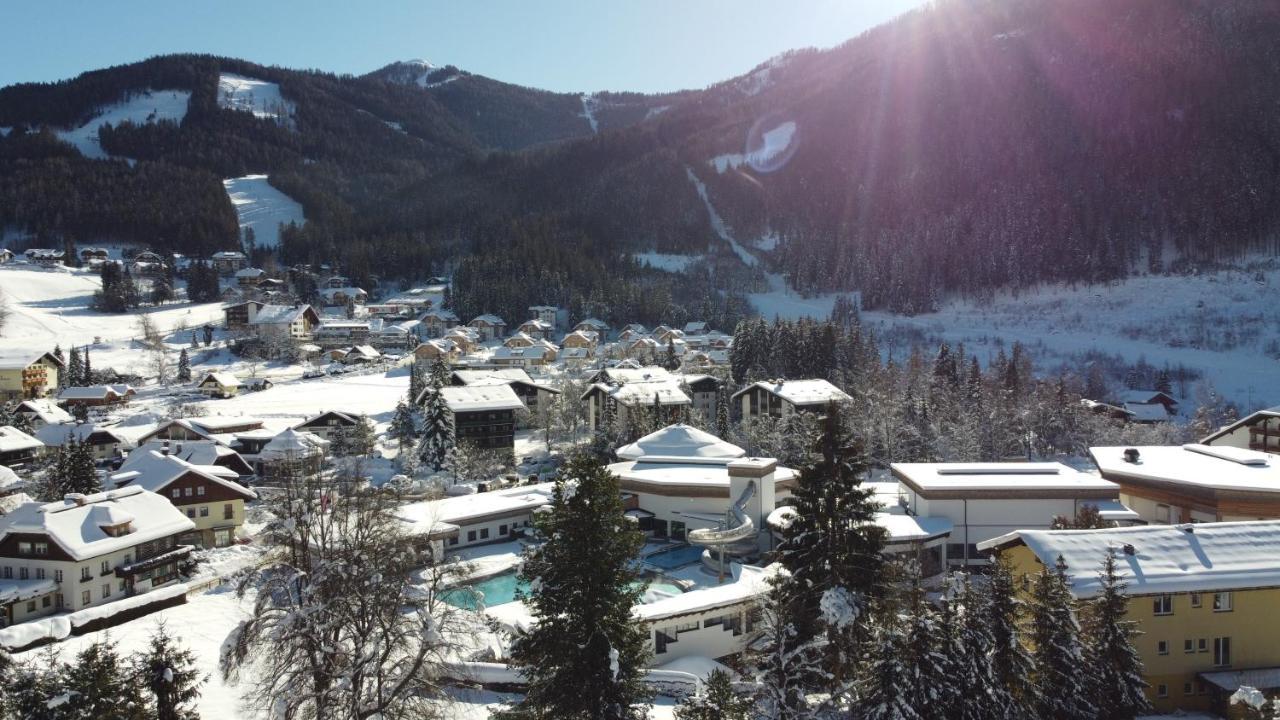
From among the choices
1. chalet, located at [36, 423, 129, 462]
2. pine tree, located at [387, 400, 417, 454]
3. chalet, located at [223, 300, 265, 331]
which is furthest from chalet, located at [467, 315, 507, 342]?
chalet, located at [36, 423, 129, 462]

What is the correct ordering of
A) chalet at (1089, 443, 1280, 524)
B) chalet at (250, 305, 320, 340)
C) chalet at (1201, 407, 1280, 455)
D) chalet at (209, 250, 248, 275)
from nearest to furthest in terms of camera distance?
1. chalet at (1089, 443, 1280, 524)
2. chalet at (1201, 407, 1280, 455)
3. chalet at (250, 305, 320, 340)
4. chalet at (209, 250, 248, 275)

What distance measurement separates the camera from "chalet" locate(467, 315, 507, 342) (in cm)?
9319

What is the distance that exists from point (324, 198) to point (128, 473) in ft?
462

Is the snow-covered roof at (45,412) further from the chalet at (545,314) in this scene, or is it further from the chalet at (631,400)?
the chalet at (545,314)

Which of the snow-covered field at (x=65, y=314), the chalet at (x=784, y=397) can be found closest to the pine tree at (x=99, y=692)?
the chalet at (x=784, y=397)

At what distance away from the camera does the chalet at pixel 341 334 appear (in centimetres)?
8588

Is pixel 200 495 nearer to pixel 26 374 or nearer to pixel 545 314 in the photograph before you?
pixel 26 374

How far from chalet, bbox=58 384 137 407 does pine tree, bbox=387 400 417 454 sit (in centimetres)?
2604

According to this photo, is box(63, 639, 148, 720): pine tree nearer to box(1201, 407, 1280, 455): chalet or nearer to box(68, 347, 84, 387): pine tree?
box(1201, 407, 1280, 455): chalet

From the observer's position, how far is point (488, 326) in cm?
9362

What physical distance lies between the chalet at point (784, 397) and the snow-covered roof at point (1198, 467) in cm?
1887

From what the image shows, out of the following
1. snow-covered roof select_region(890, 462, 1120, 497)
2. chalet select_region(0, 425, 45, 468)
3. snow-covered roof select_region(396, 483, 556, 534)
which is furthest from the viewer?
chalet select_region(0, 425, 45, 468)

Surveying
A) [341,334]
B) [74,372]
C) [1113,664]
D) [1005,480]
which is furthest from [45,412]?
[1113,664]

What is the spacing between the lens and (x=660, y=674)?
1675 cm
